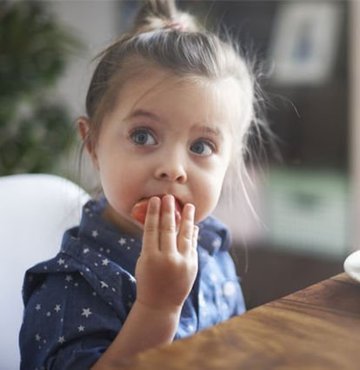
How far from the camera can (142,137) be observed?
0.94m

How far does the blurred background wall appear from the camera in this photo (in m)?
2.57

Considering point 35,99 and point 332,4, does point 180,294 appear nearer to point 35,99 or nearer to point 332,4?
point 35,99

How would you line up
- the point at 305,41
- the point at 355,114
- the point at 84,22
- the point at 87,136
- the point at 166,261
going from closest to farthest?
1. the point at 166,261
2. the point at 87,136
3. the point at 355,114
4. the point at 305,41
5. the point at 84,22

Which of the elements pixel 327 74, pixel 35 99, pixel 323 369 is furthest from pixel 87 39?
pixel 323 369

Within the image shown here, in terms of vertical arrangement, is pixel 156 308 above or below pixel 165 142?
below

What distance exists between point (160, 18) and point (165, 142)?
0.30 metres

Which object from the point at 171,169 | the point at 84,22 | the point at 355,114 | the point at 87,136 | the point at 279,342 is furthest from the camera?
the point at 84,22

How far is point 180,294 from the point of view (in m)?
0.80

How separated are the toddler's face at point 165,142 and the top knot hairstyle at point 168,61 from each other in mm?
18

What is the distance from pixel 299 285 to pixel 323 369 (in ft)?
7.62

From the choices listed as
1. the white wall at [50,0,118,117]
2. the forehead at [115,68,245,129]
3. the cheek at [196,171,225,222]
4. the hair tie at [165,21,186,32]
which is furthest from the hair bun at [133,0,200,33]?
the white wall at [50,0,118,117]

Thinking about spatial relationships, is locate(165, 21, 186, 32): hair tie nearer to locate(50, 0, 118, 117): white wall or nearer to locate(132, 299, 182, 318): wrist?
locate(132, 299, 182, 318): wrist

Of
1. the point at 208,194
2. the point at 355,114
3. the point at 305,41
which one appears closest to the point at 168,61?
the point at 208,194

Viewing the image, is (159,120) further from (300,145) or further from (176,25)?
(300,145)
